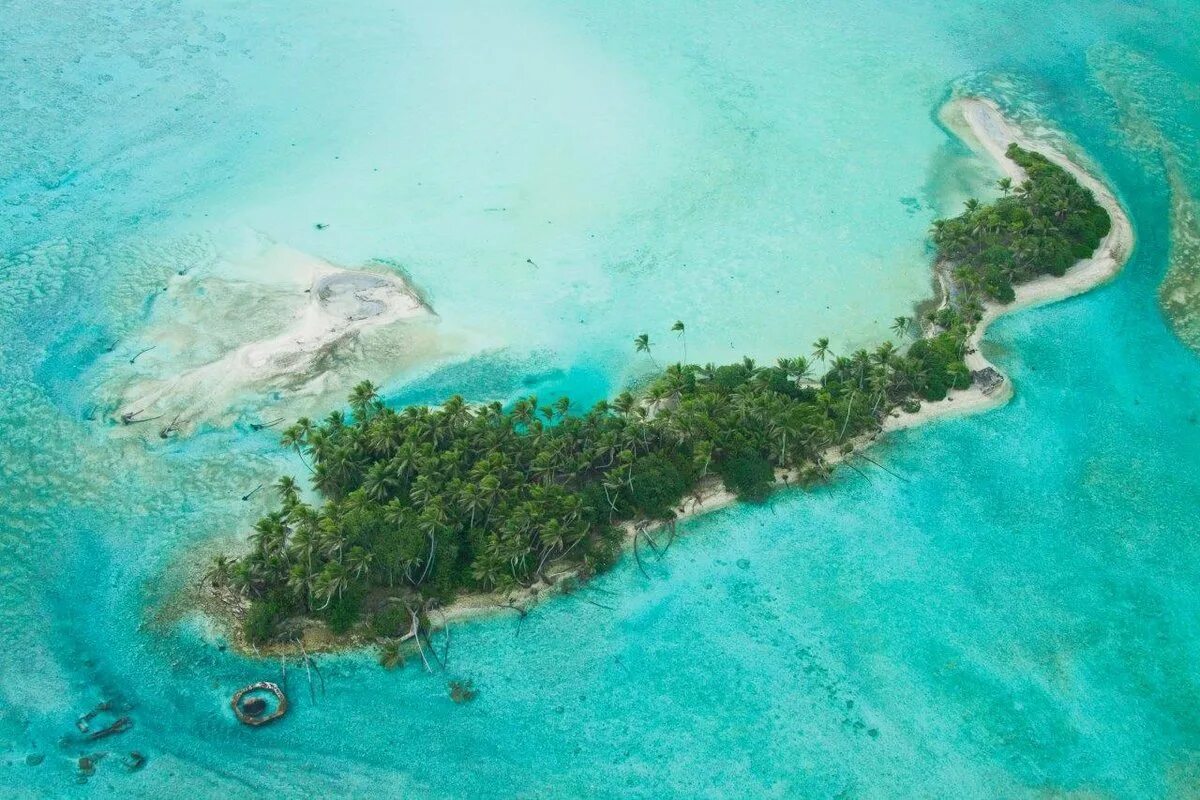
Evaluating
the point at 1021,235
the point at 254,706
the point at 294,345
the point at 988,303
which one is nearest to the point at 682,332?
the point at 988,303

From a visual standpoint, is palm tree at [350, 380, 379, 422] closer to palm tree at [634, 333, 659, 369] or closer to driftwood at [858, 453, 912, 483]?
palm tree at [634, 333, 659, 369]

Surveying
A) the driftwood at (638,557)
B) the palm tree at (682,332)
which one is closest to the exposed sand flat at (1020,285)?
the palm tree at (682,332)

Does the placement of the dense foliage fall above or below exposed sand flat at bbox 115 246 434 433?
above

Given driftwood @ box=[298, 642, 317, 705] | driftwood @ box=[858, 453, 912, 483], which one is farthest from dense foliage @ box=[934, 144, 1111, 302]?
driftwood @ box=[298, 642, 317, 705]

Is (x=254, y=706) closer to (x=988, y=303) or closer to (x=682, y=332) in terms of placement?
(x=682, y=332)

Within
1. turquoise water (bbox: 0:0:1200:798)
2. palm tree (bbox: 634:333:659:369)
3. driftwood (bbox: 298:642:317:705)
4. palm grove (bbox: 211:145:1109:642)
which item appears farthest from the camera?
palm tree (bbox: 634:333:659:369)

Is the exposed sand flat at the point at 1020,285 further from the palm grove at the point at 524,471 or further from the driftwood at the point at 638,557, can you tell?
the driftwood at the point at 638,557

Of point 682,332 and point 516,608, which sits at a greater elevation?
point 682,332
